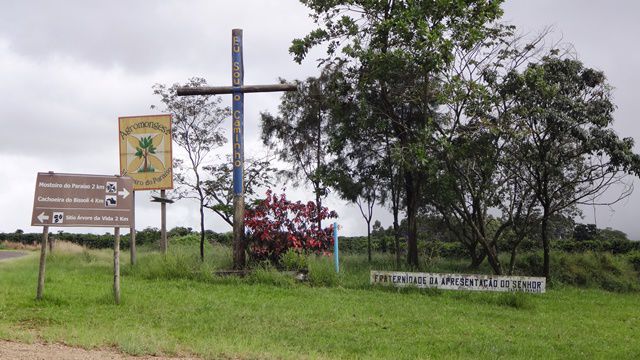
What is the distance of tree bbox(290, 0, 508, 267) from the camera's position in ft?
54.3

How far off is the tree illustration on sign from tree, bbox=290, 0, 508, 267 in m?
4.51

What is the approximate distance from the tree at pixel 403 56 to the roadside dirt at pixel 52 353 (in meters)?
10.1

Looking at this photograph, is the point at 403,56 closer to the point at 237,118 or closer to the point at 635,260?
the point at 237,118

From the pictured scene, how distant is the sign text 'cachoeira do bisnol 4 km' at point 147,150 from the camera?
1761 centimetres

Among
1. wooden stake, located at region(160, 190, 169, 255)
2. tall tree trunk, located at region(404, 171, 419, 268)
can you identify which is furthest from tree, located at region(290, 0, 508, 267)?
wooden stake, located at region(160, 190, 169, 255)

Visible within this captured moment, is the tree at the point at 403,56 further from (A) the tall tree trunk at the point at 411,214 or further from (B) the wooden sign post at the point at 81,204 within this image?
(B) the wooden sign post at the point at 81,204

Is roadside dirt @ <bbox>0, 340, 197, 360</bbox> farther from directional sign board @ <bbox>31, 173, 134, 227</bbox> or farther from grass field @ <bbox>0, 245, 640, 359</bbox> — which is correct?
directional sign board @ <bbox>31, 173, 134, 227</bbox>

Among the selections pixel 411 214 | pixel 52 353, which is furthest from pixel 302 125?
pixel 52 353

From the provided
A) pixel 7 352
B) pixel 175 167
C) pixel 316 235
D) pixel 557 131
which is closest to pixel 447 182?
pixel 557 131

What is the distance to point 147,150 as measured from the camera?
17.7m

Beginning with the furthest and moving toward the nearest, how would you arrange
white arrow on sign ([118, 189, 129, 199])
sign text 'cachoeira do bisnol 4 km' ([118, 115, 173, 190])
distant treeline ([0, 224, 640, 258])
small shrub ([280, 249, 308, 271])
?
distant treeline ([0, 224, 640, 258])
sign text 'cachoeira do bisnol 4 km' ([118, 115, 173, 190])
small shrub ([280, 249, 308, 271])
white arrow on sign ([118, 189, 129, 199])

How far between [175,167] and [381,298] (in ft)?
34.1

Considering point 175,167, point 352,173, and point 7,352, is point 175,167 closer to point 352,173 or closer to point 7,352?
point 352,173

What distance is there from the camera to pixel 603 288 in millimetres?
20109
